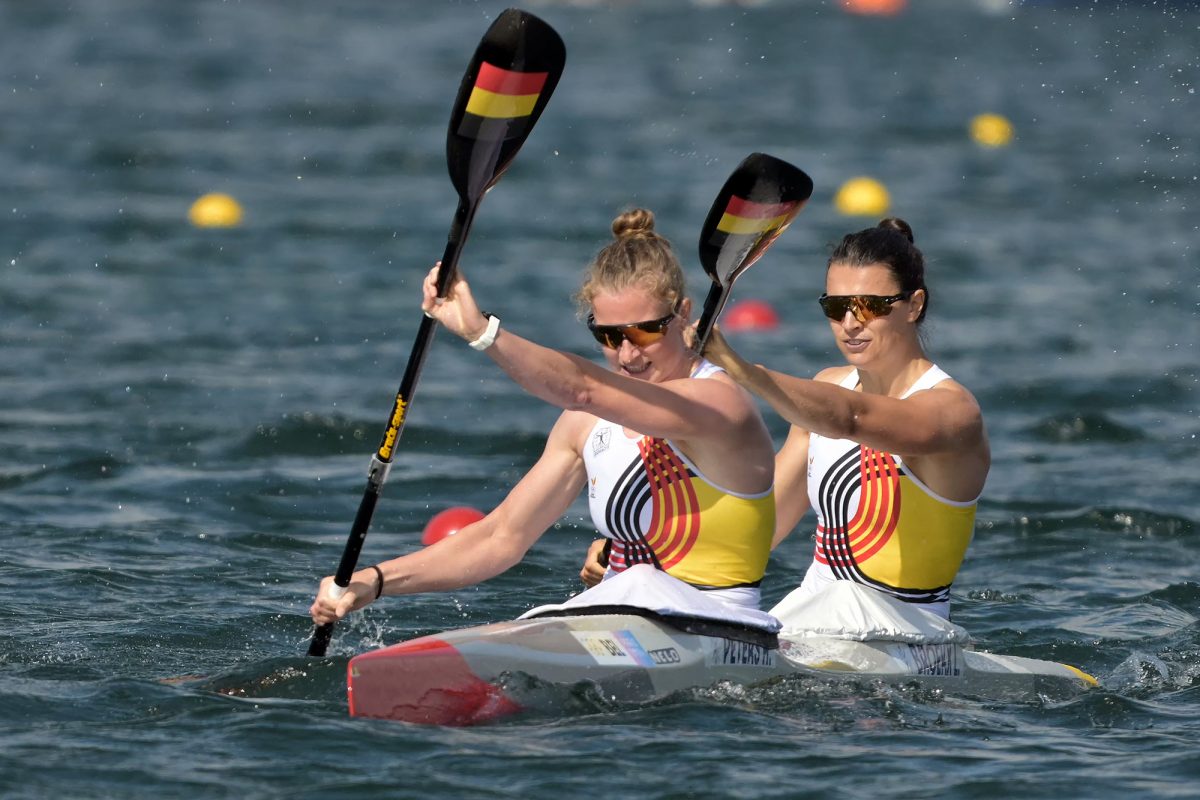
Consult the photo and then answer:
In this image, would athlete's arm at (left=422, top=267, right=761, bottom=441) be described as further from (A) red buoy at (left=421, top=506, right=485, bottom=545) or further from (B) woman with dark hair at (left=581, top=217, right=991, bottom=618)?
(A) red buoy at (left=421, top=506, right=485, bottom=545)

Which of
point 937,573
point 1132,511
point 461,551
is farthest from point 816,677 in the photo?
point 1132,511

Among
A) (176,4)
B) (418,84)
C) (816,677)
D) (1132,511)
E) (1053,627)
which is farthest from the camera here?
(176,4)

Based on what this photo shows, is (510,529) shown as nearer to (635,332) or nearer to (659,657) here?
(659,657)

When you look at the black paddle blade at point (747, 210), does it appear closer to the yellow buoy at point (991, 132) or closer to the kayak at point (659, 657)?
the kayak at point (659, 657)

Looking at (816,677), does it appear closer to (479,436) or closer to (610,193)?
(479,436)

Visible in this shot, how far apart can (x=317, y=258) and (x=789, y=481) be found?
10.5 m

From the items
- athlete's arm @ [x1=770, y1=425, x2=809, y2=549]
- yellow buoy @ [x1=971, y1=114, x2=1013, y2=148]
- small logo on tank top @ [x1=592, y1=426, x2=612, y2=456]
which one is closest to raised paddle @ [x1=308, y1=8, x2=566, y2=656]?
small logo on tank top @ [x1=592, y1=426, x2=612, y2=456]

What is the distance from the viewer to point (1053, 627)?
713 centimetres

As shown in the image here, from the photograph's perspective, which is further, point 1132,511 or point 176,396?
point 176,396

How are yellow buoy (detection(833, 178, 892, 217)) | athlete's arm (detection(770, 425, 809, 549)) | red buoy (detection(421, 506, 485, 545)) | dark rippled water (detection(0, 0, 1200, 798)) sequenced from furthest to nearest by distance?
1. yellow buoy (detection(833, 178, 892, 217))
2. red buoy (detection(421, 506, 485, 545))
3. athlete's arm (detection(770, 425, 809, 549))
4. dark rippled water (detection(0, 0, 1200, 798))

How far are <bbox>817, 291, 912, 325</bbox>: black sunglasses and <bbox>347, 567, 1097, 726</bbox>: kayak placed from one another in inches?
34.8

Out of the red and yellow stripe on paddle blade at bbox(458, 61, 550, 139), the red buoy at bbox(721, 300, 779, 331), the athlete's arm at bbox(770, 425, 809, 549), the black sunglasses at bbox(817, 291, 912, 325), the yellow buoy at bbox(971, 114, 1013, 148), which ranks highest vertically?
the yellow buoy at bbox(971, 114, 1013, 148)

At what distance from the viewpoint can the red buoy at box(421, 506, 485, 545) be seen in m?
8.34

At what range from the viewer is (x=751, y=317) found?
45.4ft
